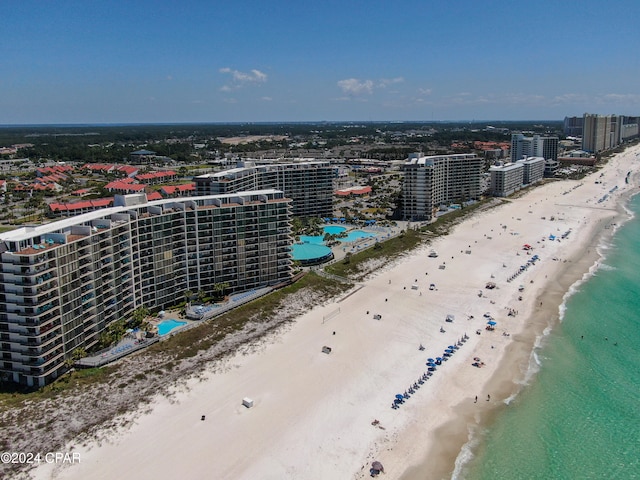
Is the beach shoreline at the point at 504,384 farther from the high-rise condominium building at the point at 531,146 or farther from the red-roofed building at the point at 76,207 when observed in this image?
the high-rise condominium building at the point at 531,146

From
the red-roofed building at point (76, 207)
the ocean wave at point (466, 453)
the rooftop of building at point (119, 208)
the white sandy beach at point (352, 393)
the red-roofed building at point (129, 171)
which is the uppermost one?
the rooftop of building at point (119, 208)

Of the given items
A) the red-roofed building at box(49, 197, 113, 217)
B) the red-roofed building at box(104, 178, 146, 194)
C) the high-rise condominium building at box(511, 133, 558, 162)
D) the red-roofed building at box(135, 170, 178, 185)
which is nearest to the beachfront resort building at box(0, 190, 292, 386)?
the red-roofed building at box(49, 197, 113, 217)

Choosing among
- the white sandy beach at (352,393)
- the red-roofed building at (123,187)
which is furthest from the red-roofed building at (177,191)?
the white sandy beach at (352,393)

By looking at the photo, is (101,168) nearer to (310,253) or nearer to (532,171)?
(310,253)

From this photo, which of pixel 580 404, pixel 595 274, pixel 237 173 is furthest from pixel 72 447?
pixel 595 274

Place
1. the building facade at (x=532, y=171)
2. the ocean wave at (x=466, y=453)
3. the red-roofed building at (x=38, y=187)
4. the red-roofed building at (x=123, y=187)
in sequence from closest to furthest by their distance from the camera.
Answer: the ocean wave at (x=466, y=453)
the red-roofed building at (x=123, y=187)
the red-roofed building at (x=38, y=187)
the building facade at (x=532, y=171)

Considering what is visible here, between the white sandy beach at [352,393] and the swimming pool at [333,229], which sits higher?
the swimming pool at [333,229]

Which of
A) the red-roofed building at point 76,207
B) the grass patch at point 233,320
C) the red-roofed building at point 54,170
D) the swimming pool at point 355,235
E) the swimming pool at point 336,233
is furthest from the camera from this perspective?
the red-roofed building at point 54,170

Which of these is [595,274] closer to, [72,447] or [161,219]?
[161,219]

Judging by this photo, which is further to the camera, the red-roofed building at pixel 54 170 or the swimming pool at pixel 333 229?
the red-roofed building at pixel 54 170
